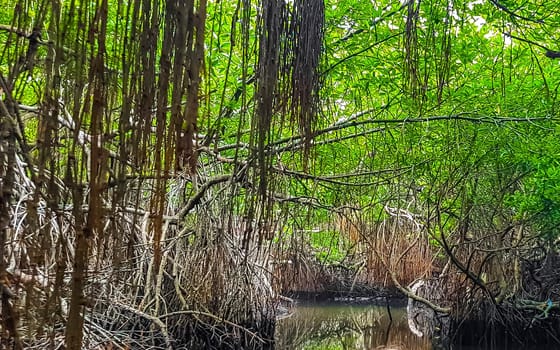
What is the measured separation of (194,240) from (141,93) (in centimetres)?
477

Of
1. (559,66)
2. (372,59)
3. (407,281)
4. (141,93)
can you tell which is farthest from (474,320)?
(141,93)

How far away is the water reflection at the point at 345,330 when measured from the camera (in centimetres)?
845

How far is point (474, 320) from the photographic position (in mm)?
8016

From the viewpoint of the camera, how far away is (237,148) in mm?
1104

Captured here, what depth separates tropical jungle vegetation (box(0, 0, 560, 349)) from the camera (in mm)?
961

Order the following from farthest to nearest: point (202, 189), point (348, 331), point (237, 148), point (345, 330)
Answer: point (345, 330), point (348, 331), point (202, 189), point (237, 148)

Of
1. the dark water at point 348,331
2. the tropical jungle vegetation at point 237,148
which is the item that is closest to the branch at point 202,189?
the tropical jungle vegetation at point 237,148

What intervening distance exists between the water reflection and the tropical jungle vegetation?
97 cm

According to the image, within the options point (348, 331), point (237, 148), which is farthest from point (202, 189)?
point (348, 331)

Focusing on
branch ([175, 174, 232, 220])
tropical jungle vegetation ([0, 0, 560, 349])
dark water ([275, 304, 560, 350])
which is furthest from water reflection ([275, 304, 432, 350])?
branch ([175, 174, 232, 220])

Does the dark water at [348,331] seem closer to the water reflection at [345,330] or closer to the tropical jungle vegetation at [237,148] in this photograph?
the water reflection at [345,330]

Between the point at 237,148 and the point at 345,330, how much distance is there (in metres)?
9.85

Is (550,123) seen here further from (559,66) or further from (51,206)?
(51,206)

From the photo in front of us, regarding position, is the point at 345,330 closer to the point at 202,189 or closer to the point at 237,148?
the point at 202,189
